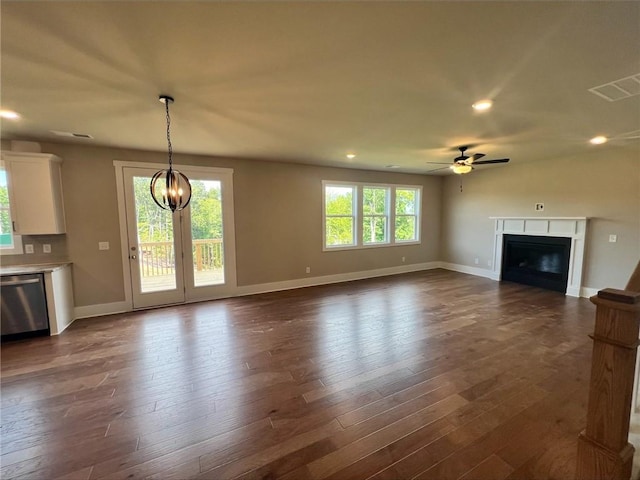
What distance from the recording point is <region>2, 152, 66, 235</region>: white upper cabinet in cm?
363

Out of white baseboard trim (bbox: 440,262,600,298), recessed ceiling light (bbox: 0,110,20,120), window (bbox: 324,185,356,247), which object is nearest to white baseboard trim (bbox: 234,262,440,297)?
white baseboard trim (bbox: 440,262,600,298)

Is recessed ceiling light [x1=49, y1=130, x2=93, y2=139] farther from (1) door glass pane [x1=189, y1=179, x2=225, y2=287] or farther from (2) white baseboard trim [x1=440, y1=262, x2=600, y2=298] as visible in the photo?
(2) white baseboard trim [x1=440, y1=262, x2=600, y2=298]

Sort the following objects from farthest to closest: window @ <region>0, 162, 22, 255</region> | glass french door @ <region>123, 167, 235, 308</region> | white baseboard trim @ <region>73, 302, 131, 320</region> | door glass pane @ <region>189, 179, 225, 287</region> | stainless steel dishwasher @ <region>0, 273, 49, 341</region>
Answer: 1. door glass pane @ <region>189, 179, 225, 287</region>
2. glass french door @ <region>123, 167, 235, 308</region>
3. white baseboard trim @ <region>73, 302, 131, 320</region>
4. window @ <region>0, 162, 22, 255</region>
5. stainless steel dishwasher @ <region>0, 273, 49, 341</region>

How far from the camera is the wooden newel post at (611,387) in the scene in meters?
1.14

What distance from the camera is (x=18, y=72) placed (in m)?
2.06

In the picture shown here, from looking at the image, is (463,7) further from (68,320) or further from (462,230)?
(462,230)

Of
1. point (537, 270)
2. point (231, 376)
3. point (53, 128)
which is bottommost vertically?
point (231, 376)

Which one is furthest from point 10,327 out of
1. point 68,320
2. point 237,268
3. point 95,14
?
point 95,14

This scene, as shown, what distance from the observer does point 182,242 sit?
15.8ft

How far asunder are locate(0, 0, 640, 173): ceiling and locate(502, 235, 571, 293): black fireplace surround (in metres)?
2.55

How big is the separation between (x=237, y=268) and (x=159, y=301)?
56.0 inches

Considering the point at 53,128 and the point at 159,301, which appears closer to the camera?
the point at 53,128

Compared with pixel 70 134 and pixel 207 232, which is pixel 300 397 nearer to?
pixel 207 232

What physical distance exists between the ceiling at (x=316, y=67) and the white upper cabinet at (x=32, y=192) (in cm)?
35
